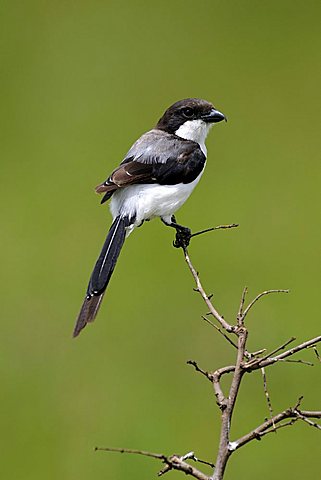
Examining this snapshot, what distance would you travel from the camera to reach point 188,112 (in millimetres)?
3371

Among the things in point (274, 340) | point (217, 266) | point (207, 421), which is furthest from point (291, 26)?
point (207, 421)

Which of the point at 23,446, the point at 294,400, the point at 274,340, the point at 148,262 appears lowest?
the point at 23,446

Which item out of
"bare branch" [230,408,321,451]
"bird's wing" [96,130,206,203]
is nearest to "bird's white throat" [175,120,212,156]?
"bird's wing" [96,130,206,203]

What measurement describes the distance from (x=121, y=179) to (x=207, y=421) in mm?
2806

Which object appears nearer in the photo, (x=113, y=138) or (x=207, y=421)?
(x=207, y=421)

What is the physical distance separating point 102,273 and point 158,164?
20.7 inches

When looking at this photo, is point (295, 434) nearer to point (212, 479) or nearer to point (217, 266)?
point (217, 266)

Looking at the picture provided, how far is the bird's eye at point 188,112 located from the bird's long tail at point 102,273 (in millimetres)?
526

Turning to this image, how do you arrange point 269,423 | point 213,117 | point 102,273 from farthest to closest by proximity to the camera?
1. point 213,117
2. point 102,273
3. point 269,423

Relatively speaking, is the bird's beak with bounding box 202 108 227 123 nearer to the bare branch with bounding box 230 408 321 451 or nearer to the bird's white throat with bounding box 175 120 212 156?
the bird's white throat with bounding box 175 120 212 156

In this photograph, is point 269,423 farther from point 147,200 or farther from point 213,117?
point 213,117

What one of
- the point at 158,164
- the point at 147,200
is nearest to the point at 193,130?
the point at 158,164

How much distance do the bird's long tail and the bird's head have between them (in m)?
0.50

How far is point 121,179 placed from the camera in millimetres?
2957
